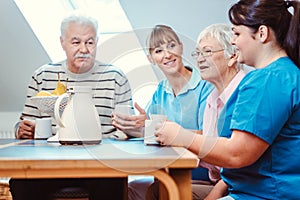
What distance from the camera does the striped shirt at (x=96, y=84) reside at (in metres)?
2.29

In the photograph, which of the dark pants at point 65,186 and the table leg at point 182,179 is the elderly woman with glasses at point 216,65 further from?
the table leg at point 182,179

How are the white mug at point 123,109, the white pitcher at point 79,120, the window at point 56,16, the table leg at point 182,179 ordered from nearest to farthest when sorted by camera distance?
the table leg at point 182,179, the white pitcher at point 79,120, the white mug at point 123,109, the window at point 56,16

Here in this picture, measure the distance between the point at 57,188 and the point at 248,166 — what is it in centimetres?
71

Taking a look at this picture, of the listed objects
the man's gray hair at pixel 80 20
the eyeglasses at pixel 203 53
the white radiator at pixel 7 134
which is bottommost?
the white radiator at pixel 7 134

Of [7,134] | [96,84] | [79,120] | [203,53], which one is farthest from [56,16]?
[79,120]

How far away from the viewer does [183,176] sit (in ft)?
3.39

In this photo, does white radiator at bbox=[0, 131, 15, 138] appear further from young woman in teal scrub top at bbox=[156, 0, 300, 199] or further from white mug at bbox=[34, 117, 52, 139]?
young woman in teal scrub top at bbox=[156, 0, 300, 199]

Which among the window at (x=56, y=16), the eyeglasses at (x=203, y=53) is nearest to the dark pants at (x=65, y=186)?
the eyeglasses at (x=203, y=53)

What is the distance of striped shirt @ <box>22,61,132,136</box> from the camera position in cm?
229

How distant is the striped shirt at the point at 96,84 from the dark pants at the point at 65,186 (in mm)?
502

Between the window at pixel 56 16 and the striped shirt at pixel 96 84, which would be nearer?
the striped shirt at pixel 96 84

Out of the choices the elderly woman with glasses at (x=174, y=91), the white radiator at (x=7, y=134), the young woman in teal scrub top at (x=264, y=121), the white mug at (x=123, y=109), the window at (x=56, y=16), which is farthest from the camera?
the white radiator at (x=7, y=134)

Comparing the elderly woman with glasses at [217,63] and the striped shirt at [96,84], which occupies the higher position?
the elderly woman with glasses at [217,63]

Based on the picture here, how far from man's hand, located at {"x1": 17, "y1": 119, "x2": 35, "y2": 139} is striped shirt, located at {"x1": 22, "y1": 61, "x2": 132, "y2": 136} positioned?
0.30m
